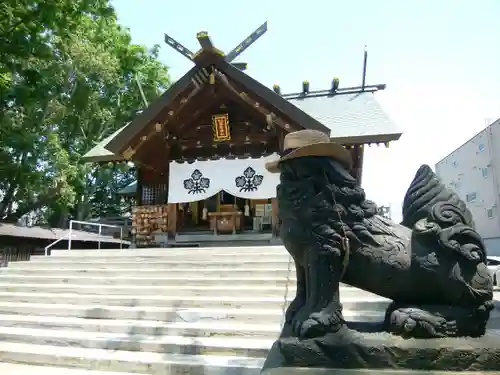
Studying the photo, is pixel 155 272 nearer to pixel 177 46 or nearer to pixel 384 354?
pixel 384 354

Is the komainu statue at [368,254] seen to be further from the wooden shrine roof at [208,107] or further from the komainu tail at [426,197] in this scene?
the wooden shrine roof at [208,107]

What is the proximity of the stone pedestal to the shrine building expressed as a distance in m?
8.02

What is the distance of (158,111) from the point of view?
10.8 metres

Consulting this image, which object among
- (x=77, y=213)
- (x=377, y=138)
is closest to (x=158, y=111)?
(x=377, y=138)

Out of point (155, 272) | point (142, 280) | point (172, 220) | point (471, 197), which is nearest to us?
point (142, 280)

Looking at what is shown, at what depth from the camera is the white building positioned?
2267cm

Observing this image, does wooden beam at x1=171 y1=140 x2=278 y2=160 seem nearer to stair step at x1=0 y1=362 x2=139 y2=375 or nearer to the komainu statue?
stair step at x1=0 y1=362 x2=139 y2=375

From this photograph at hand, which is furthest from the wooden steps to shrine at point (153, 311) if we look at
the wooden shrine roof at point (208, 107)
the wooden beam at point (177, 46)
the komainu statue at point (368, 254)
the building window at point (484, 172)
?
the building window at point (484, 172)

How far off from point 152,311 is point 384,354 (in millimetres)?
3954

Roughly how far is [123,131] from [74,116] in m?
10.3

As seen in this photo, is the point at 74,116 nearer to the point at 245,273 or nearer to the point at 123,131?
the point at 123,131

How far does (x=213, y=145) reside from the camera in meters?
12.2

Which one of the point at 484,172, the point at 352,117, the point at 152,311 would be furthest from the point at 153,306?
the point at 484,172

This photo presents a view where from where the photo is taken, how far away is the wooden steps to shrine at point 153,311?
4.46m
